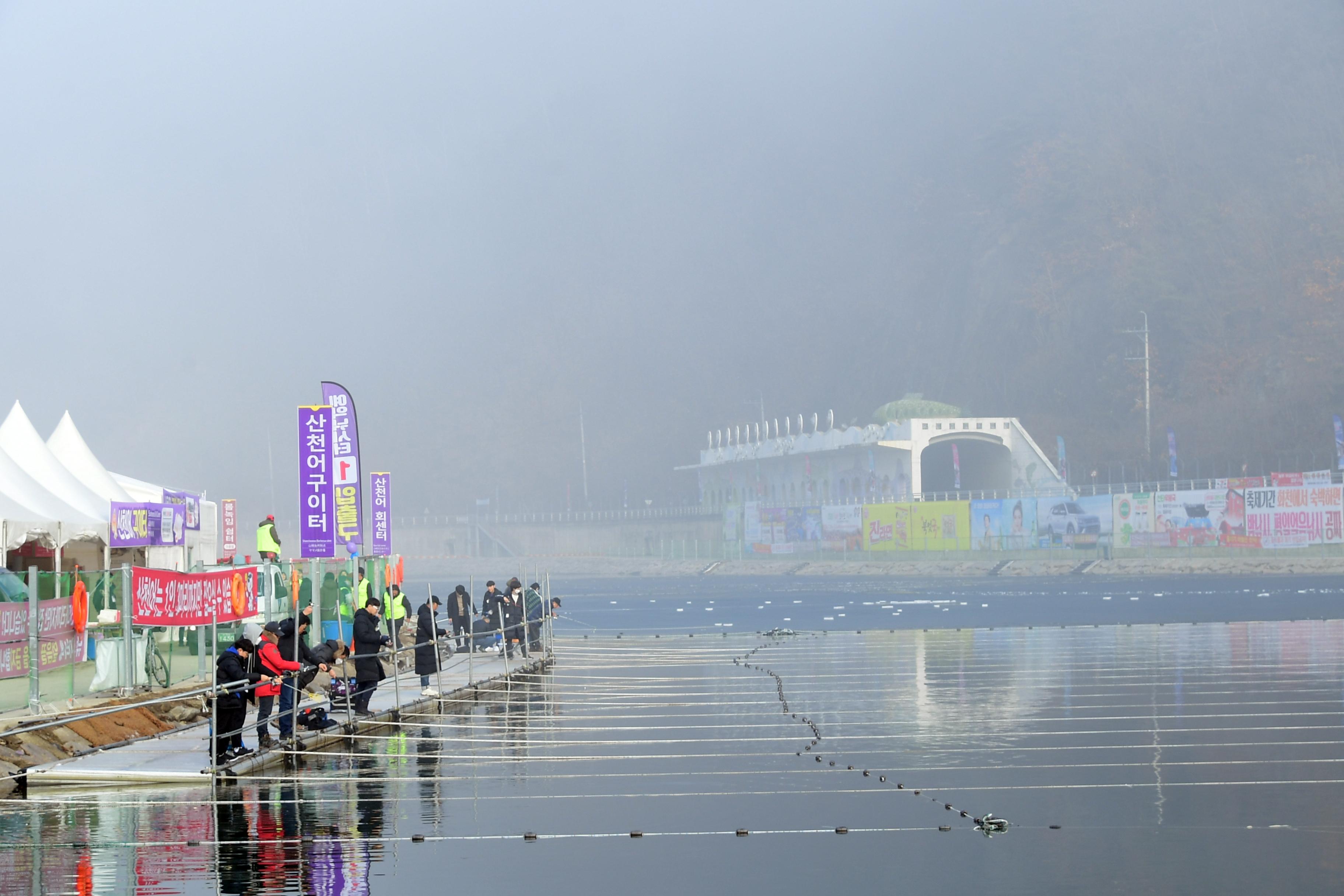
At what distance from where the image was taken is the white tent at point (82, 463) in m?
35.3

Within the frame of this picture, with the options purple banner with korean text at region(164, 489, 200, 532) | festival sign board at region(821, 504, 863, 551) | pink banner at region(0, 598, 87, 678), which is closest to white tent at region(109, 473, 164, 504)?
purple banner with korean text at region(164, 489, 200, 532)

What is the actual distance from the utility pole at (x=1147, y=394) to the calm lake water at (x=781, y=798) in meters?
115

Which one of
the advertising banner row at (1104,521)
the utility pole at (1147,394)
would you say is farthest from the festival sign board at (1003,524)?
the utility pole at (1147,394)

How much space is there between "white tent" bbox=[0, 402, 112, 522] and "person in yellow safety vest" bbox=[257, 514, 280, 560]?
9.67 feet

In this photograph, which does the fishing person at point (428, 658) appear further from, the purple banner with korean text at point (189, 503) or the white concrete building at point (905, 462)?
the white concrete building at point (905, 462)

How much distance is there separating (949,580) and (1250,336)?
202ft

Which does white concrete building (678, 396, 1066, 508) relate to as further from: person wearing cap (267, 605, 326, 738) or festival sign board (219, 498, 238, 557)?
person wearing cap (267, 605, 326, 738)

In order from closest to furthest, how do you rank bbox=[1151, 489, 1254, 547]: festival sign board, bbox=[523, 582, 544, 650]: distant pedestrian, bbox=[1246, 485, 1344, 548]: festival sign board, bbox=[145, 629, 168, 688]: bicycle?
bbox=[145, 629, 168, 688]: bicycle, bbox=[523, 582, 544, 650]: distant pedestrian, bbox=[1246, 485, 1344, 548]: festival sign board, bbox=[1151, 489, 1254, 547]: festival sign board

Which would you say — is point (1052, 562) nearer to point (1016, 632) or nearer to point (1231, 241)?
point (1016, 632)

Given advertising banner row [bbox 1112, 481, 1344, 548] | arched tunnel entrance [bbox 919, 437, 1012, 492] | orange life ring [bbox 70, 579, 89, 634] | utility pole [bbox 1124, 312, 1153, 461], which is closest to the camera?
orange life ring [bbox 70, 579, 89, 634]

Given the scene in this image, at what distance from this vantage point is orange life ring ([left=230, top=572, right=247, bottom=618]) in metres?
24.2

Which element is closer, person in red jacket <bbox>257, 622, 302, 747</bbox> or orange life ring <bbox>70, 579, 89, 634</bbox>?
person in red jacket <bbox>257, 622, 302, 747</bbox>

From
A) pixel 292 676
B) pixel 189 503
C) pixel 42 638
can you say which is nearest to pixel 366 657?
pixel 292 676

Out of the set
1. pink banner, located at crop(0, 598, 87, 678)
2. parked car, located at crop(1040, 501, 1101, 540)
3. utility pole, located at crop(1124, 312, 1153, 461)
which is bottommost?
pink banner, located at crop(0, 598, 87, 678)
